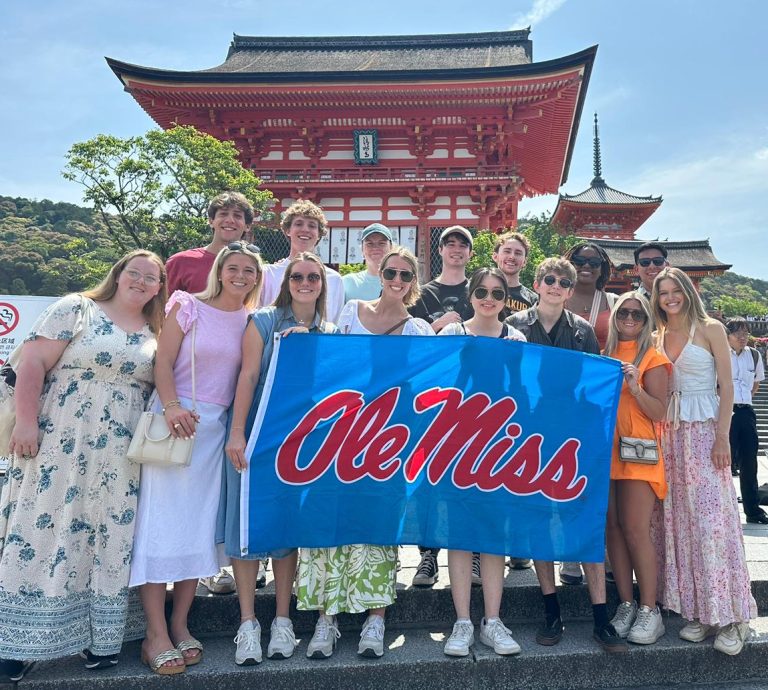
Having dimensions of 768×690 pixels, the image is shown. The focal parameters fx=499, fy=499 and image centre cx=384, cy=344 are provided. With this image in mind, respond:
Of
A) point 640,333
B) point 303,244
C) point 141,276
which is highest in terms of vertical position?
point 303,244

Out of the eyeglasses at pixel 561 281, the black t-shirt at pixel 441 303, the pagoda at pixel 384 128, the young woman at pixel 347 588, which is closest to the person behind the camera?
the young woman at pixel 347 588

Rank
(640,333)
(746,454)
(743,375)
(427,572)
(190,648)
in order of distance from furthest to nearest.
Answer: (743,375)
(746,454)
(427,572)
(640,333)
(190,648)

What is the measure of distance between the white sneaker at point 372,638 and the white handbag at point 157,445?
1287mm

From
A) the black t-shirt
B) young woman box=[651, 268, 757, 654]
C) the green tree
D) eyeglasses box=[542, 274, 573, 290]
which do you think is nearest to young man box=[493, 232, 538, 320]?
the black t-shirt

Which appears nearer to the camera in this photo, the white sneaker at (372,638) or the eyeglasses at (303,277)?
the white sneaker at (372,638)

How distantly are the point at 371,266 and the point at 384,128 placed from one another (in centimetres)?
1167

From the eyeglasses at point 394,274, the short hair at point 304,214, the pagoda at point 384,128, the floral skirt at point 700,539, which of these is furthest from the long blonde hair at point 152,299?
the pagoda at point 384,128

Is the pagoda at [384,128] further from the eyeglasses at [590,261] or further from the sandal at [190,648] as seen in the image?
the sandal at [190,648]

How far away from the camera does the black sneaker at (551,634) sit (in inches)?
107

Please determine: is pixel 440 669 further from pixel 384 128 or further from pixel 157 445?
pixel 384 128

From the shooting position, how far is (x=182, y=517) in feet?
8.33

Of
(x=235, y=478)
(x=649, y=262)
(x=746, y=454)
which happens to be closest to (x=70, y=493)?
(x=235, y=478)

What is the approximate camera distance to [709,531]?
8.96 feet

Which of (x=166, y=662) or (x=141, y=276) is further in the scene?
(x=141, y=276)
